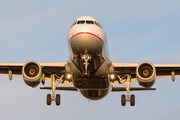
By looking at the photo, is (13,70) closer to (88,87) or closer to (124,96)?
(88,87)

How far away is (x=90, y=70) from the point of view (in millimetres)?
28969

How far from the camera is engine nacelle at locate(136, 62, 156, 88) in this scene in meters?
28.6

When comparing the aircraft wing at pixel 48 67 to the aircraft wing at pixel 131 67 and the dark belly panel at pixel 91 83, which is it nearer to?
the dark belly panel at pixel 91 83

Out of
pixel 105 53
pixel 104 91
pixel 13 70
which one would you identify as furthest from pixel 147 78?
pixel 13 70

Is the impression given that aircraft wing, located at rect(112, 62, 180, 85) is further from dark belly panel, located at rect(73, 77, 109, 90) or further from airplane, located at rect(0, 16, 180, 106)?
dark belly panel, located at rect(73, 77, 109, 90)

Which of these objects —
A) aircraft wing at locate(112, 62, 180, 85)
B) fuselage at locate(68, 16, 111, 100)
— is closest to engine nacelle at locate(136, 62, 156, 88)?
aircraft wing at locate(112, 62, 180, 85)

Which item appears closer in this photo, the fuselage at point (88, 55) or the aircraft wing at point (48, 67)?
the fuselage at point (88, 55)

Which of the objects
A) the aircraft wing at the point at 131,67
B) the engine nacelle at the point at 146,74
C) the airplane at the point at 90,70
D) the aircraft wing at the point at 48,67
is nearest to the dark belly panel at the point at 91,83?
the airplane at the point at 90,70

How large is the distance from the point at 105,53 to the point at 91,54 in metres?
2.23

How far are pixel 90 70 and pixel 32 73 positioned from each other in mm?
4313

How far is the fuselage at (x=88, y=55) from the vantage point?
26.2 m

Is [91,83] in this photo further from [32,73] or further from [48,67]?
[32,73]

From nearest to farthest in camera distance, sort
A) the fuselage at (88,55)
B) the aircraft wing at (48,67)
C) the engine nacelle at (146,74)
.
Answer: the fuselage at (88,55)
the engine nacelle at (146,74)
the aircraft wing at (48,67)

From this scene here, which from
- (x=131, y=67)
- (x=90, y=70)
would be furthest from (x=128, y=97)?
(x=90, y=70)
